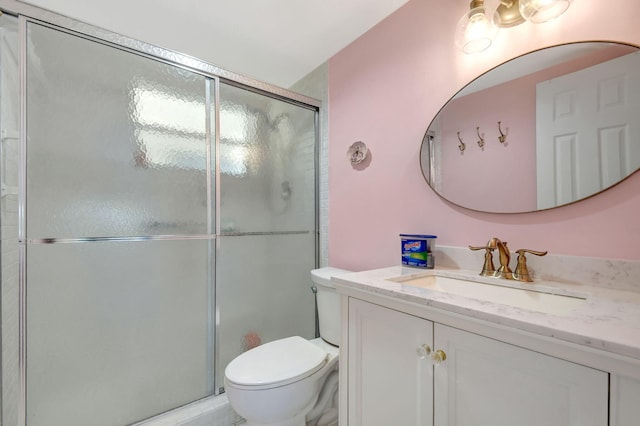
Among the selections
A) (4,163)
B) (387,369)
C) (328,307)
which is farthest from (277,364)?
(4,163)

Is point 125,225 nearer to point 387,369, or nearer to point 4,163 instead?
point 4,163

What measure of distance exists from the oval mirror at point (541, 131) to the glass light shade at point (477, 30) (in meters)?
0.12

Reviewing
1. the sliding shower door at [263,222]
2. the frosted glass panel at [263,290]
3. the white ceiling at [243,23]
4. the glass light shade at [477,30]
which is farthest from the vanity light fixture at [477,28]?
the frosted glass panel at [263,290]

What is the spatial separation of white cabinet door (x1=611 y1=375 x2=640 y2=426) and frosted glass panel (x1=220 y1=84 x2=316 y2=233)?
1.55 m

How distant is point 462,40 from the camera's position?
46.8 inches

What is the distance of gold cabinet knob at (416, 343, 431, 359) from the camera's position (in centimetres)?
76

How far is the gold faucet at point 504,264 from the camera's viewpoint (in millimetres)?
980

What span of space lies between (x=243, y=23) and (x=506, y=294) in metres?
1.87

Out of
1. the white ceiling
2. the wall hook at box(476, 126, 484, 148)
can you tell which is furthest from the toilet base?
the white ceiling

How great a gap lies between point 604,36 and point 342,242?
1424 millimetres

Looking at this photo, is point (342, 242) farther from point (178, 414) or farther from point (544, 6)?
point (544, 6)

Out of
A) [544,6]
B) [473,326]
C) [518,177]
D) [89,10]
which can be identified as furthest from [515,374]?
[89,10]

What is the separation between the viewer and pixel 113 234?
1.28 meters

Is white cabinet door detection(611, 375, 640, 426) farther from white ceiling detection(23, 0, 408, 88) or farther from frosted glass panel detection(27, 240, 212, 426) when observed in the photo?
white ceiling detection(23, 0, 408, 88)
